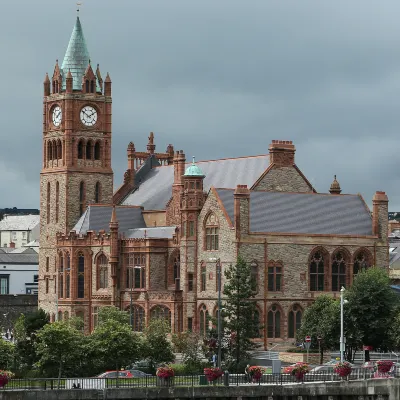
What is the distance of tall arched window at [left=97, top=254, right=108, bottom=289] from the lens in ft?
511

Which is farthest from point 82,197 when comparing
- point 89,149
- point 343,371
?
point 343,371

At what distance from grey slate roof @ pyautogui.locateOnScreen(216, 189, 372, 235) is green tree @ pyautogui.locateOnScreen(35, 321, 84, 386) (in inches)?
1150

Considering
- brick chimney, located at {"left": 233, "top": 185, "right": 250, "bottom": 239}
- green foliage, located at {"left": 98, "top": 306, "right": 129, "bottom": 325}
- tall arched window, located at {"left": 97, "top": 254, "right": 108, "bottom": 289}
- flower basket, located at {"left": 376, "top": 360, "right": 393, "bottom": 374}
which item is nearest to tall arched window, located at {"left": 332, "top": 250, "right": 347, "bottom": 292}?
brick chimney, located at {"left": 233, "top": 185, "right": 250, "bottom": 239}

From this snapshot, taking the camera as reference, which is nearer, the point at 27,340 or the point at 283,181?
the point at 27,340

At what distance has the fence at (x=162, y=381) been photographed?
302 ft

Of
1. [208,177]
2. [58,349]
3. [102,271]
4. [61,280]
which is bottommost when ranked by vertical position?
[58,349]

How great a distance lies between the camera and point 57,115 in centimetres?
16812

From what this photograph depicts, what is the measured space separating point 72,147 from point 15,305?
3339 cm

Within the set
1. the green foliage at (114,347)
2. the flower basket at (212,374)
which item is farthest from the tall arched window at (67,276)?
the flower basket at (212,374)

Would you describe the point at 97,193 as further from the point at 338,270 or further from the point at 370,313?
the point at 370,313

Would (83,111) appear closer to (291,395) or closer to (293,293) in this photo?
(293,293)

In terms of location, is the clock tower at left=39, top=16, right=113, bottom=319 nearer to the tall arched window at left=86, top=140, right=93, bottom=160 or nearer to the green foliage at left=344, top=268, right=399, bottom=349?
the tall arched window at left=86, top=140, right=93, bottom=160

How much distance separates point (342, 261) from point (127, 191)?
36.4 metres

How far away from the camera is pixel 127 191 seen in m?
174
